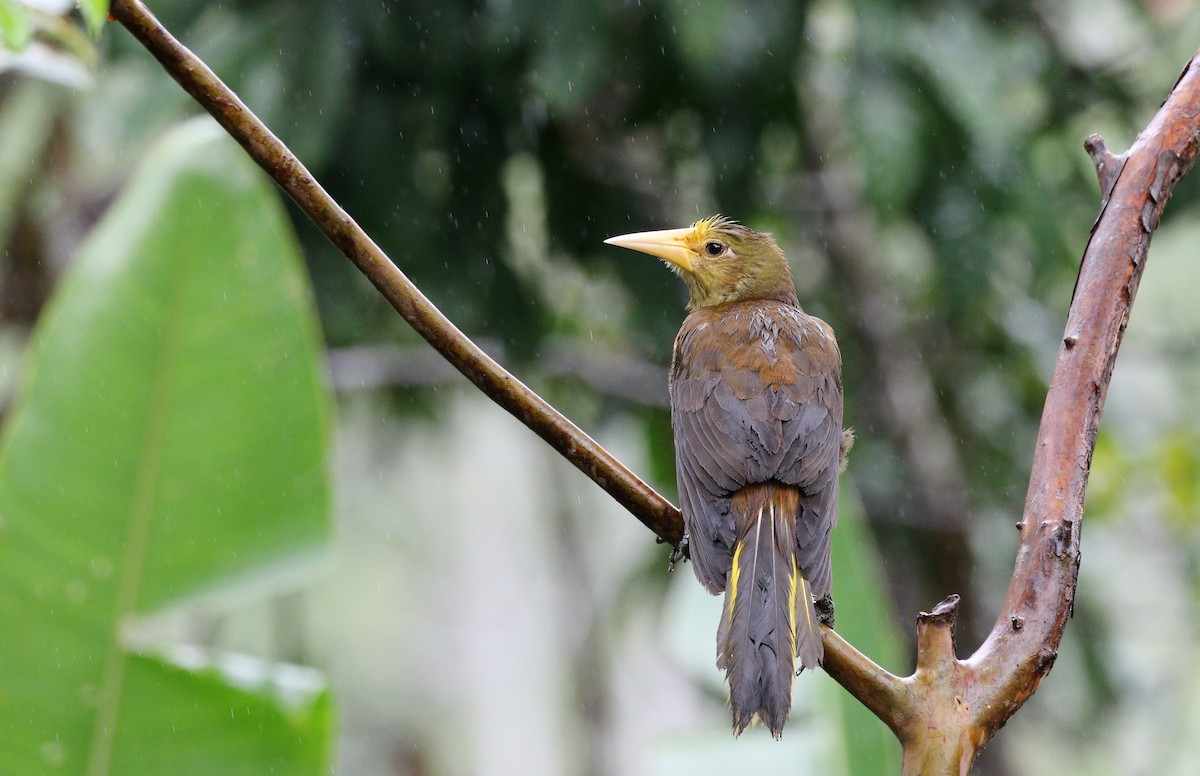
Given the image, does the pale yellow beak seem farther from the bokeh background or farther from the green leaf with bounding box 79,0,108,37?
the green leaf with bounding box 79,0,108,37

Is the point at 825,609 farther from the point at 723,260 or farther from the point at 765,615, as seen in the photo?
the point at 723,260

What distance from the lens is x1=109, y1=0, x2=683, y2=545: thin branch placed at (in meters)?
1.68

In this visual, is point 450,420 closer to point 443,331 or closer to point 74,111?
point 74,111

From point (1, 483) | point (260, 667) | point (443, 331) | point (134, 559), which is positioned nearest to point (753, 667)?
point (443, 331)

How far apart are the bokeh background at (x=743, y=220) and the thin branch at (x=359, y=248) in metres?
0.53

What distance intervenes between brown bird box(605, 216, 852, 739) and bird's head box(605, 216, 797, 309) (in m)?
0.01

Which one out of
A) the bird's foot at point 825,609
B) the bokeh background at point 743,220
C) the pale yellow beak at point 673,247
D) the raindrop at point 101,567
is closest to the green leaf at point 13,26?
the bokeh background at point 743,220

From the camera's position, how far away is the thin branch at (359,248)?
1.68 m

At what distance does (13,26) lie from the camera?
1598 mm

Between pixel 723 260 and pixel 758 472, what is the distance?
112cm

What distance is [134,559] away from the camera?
86.4 inches

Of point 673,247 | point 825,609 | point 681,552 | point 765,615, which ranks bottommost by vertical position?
point 765,615

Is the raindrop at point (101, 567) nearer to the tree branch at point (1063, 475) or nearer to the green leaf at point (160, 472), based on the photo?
the green leaf at point (160, 472)

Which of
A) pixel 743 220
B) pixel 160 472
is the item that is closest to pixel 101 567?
pixel 160 472
